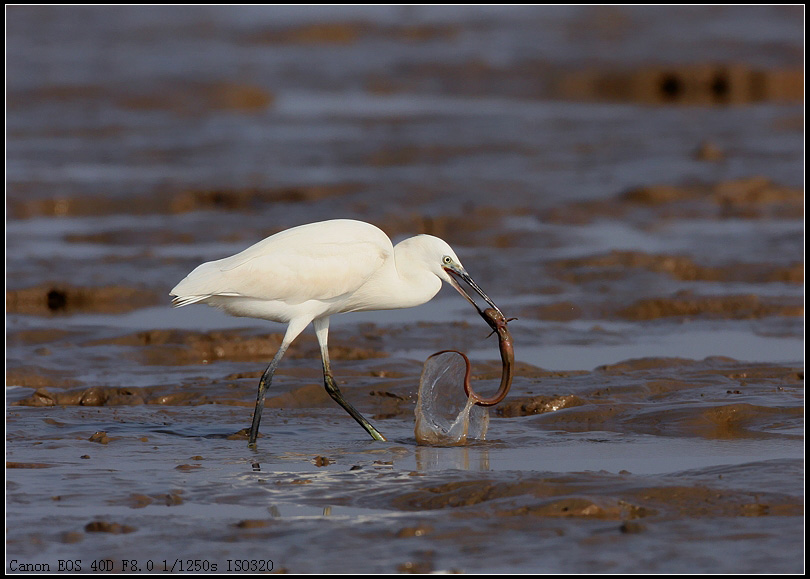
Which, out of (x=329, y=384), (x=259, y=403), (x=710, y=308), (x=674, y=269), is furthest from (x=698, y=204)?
(x=259, y=403)

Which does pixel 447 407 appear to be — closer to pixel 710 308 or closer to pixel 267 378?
pixel 267 378

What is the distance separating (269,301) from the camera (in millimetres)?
7422

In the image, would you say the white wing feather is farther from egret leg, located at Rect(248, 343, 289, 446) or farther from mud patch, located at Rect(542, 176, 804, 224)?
mud patch, located at Rect(542, 176, 804, 224)

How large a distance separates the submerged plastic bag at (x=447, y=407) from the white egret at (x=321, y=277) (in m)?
0.31

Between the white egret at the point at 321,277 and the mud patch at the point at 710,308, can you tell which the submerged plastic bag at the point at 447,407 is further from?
the mud patch at the point at 710,308

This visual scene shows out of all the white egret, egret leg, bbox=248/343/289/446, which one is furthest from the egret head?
egret leg, bbox=248/343/289/446

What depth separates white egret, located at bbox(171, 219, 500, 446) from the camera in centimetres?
732

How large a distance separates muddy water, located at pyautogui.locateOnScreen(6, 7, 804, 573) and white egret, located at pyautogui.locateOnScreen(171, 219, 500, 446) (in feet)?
2.44

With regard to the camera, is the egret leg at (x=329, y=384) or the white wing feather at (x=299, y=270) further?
the egret leg at (x=329, y=384)

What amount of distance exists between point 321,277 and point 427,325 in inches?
124

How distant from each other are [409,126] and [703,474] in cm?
1642

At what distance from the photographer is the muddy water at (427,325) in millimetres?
5465

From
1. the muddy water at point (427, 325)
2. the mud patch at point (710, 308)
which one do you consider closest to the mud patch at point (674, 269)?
the muddy water at point (427, 325)

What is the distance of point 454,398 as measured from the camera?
736 centimetres
